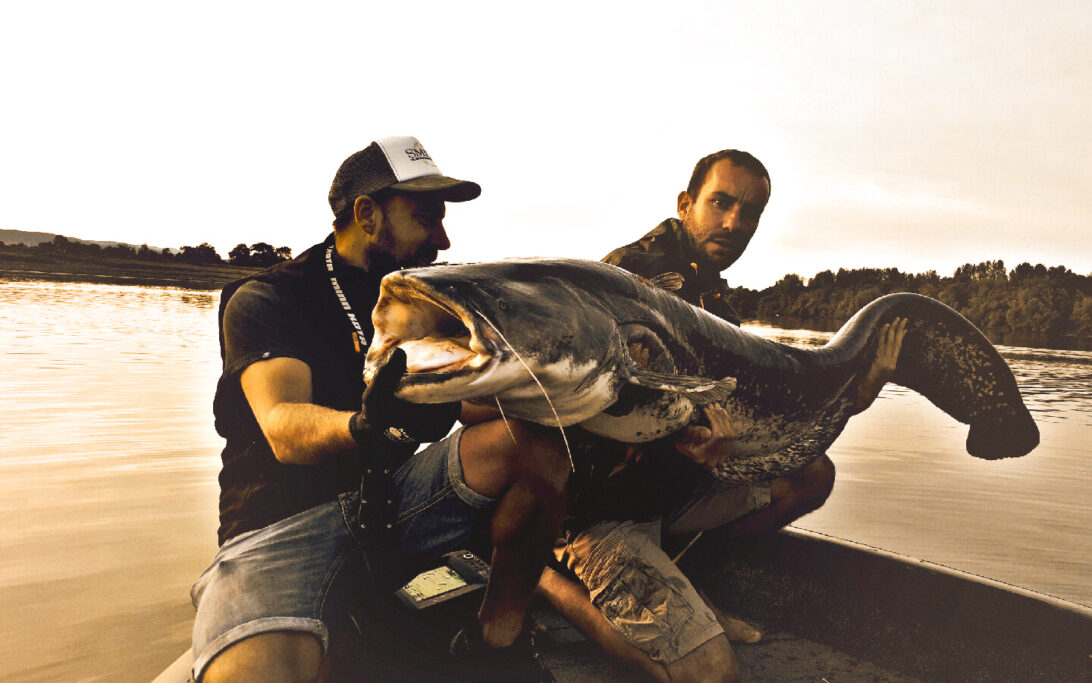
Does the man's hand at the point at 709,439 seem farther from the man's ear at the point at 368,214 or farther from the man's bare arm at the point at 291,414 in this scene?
the man's ear at the point at 368,214

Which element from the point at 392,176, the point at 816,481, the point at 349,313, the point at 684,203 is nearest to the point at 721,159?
the point at 684,203

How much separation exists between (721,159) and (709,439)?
2040 mm

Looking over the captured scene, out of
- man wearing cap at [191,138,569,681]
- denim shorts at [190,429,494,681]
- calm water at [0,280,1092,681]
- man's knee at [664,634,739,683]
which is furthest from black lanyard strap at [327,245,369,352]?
calm water at [0,280,1092,681]

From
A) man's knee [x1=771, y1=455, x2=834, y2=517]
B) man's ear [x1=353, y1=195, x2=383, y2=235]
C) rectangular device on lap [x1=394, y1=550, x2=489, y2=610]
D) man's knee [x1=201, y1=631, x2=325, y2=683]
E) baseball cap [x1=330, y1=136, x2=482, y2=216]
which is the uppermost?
baseball cap [x1=330, y1=136, x2=482, y2=216]

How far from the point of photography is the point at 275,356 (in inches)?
83.9

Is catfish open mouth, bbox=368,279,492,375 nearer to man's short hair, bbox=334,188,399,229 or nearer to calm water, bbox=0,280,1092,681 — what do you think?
man's short hair, bbox=334,188,399,229

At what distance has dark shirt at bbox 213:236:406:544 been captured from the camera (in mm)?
2170

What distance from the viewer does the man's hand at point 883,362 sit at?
3.39 meters

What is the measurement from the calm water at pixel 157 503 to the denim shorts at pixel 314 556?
47.0 inches

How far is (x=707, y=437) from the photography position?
2.33 meters

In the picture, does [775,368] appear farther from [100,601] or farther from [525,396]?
[100,601]

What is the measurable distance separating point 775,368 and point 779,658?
1.23 m

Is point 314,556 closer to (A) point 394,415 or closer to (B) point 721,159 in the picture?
(A) point 394,415

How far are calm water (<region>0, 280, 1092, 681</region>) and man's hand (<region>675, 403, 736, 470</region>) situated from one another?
2.33m
